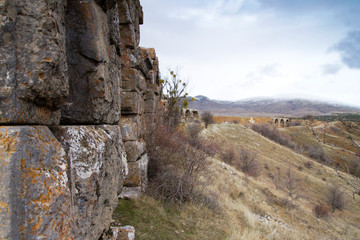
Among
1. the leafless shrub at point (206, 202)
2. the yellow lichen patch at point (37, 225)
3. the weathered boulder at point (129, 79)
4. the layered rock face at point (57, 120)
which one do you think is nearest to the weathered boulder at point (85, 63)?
the layered rock face at point (57, 120)

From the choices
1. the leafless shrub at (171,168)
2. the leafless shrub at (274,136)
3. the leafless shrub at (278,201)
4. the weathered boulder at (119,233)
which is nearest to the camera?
the weathered boulder at (119,233)

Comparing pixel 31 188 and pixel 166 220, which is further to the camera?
pixel 166 220

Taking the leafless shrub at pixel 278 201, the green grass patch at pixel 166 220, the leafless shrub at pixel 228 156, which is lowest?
the leafless shrub at pixel 278 201

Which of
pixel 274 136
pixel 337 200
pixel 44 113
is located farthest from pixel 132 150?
pixel 274 136

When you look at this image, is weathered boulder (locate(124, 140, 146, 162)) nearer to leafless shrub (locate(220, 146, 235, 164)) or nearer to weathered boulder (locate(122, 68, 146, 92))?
weathered boulder (locate(122, 68, 146, 92))

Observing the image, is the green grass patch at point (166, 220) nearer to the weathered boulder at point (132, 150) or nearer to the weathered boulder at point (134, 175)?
the weathered boulder at point (134, 175)

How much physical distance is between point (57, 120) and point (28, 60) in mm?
491

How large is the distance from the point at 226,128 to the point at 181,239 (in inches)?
943

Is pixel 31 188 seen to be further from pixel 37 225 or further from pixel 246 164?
pixel 246 164

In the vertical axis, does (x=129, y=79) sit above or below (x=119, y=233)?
above

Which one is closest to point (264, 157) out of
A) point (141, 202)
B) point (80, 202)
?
point (141, 202)

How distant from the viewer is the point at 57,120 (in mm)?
1641

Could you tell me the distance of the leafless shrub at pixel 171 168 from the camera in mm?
5772

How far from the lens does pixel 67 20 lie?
194cm
